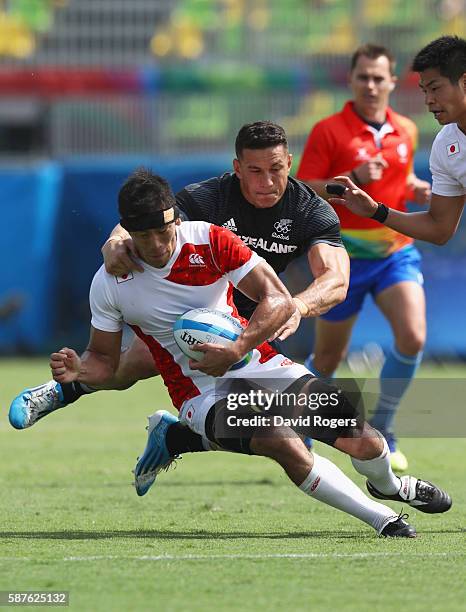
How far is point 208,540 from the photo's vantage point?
20.1 ft

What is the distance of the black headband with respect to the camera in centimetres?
592

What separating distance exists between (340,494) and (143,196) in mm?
1728

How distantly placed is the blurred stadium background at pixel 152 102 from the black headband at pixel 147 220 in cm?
996

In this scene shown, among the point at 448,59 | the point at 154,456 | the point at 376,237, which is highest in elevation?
the point at 448,59

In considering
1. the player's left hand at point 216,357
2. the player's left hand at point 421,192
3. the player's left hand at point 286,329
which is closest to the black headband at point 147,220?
the player's left hand at point 216,357

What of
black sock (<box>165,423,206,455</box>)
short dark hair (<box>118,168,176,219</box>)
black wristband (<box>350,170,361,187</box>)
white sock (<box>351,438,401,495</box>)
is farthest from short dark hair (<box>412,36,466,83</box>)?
black sock (<box>165,423,206,455</box>)

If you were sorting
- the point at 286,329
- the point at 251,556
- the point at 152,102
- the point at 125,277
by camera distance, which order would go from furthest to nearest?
the point at 152,102, the point at 125,277, the point at 286,329, the point at 251,556

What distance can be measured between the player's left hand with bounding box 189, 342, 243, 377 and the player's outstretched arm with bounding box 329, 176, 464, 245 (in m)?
1.60

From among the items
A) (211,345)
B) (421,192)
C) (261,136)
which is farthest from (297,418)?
(421,192)

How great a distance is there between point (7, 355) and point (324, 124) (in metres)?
10.4

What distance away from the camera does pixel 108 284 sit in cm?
629

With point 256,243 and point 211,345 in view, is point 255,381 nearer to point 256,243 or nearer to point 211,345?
point 211,345

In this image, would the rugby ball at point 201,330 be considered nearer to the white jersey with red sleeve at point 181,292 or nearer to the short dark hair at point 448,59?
the white jersey with red sleeve at point 181,292

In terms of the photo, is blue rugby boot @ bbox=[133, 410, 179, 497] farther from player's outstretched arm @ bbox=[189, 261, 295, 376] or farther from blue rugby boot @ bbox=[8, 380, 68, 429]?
player's outstretched arm @ bbox=[189, 261, 295, 376]
